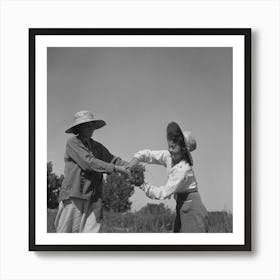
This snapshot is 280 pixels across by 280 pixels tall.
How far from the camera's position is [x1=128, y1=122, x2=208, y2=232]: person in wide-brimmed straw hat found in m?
1.75

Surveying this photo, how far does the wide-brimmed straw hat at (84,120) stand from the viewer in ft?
5.76

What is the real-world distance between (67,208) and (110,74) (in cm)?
50

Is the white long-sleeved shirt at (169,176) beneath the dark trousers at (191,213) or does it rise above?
above

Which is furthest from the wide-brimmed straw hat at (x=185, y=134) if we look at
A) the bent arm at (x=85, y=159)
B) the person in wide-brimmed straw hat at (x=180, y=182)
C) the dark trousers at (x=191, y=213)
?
the bent arm at (x=85, y=159)

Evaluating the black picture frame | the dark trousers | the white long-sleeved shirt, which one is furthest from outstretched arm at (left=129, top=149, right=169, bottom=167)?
the black picture frame

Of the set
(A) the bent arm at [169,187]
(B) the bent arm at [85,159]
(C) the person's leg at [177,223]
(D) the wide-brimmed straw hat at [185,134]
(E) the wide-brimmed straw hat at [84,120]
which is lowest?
(C) the person's leg at [177,223]

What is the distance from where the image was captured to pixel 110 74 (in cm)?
177

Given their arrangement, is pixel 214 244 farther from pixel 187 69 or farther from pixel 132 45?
pixel 132 45

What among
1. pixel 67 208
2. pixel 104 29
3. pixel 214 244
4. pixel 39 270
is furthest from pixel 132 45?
pixel 39 270

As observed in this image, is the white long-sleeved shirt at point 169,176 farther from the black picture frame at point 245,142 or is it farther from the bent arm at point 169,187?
the black picture frame at point 245,142

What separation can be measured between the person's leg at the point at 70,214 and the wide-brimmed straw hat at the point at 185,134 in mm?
407

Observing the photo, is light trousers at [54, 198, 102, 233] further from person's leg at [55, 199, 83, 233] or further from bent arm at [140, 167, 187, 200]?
bent arm at [140, 167, 187, 200]

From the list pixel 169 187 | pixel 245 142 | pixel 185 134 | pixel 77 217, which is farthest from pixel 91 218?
pixel 245 142

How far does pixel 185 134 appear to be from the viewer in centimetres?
176
